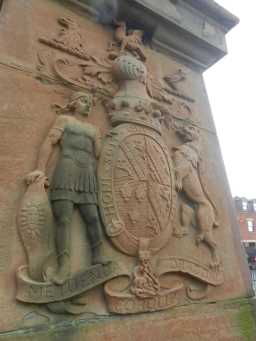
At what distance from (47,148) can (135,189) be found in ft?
2.33

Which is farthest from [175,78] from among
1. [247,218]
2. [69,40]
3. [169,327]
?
[247,218]

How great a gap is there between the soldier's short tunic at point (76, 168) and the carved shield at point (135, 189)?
9 cm

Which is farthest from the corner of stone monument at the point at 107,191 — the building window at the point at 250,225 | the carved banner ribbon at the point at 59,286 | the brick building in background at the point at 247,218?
the building window at the point at 250,225

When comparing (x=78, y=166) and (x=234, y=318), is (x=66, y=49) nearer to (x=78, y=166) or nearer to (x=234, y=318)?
(x=78, y=166)

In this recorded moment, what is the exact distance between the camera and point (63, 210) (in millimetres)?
1794

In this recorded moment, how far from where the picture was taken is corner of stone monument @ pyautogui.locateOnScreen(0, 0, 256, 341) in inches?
65.7

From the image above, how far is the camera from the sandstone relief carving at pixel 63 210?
1.62m

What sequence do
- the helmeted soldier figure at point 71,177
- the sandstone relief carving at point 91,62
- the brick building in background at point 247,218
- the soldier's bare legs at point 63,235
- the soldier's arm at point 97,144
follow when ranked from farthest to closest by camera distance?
the brick building in background at point 247,218 → the sandstone relief carving at point 91,62 → the soldier's arm at point 97,144 → the helmeted soldier figure at point 71,177 → the soldier's bare legs at point 63,235

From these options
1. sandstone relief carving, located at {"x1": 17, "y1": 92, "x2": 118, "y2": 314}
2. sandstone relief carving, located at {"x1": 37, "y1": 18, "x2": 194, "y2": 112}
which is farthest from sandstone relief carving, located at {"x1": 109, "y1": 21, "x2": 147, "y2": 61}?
sandstone relief carving, located at {"x1": 17, "y1": 92, "x2": 118, "y2": 314}

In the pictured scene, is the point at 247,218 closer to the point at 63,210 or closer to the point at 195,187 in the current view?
the point at 195,187

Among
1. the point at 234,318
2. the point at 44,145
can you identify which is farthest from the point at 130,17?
the point at 234,318

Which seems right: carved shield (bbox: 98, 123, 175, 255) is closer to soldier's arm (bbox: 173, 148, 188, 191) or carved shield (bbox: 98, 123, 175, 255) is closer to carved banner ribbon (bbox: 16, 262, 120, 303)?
soldier's arm (bbox: 173, 148, 188, 191)

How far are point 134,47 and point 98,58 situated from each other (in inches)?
17.9

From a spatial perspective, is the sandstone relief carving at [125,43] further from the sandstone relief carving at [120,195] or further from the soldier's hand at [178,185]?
the soldier's hand at [178,185]
